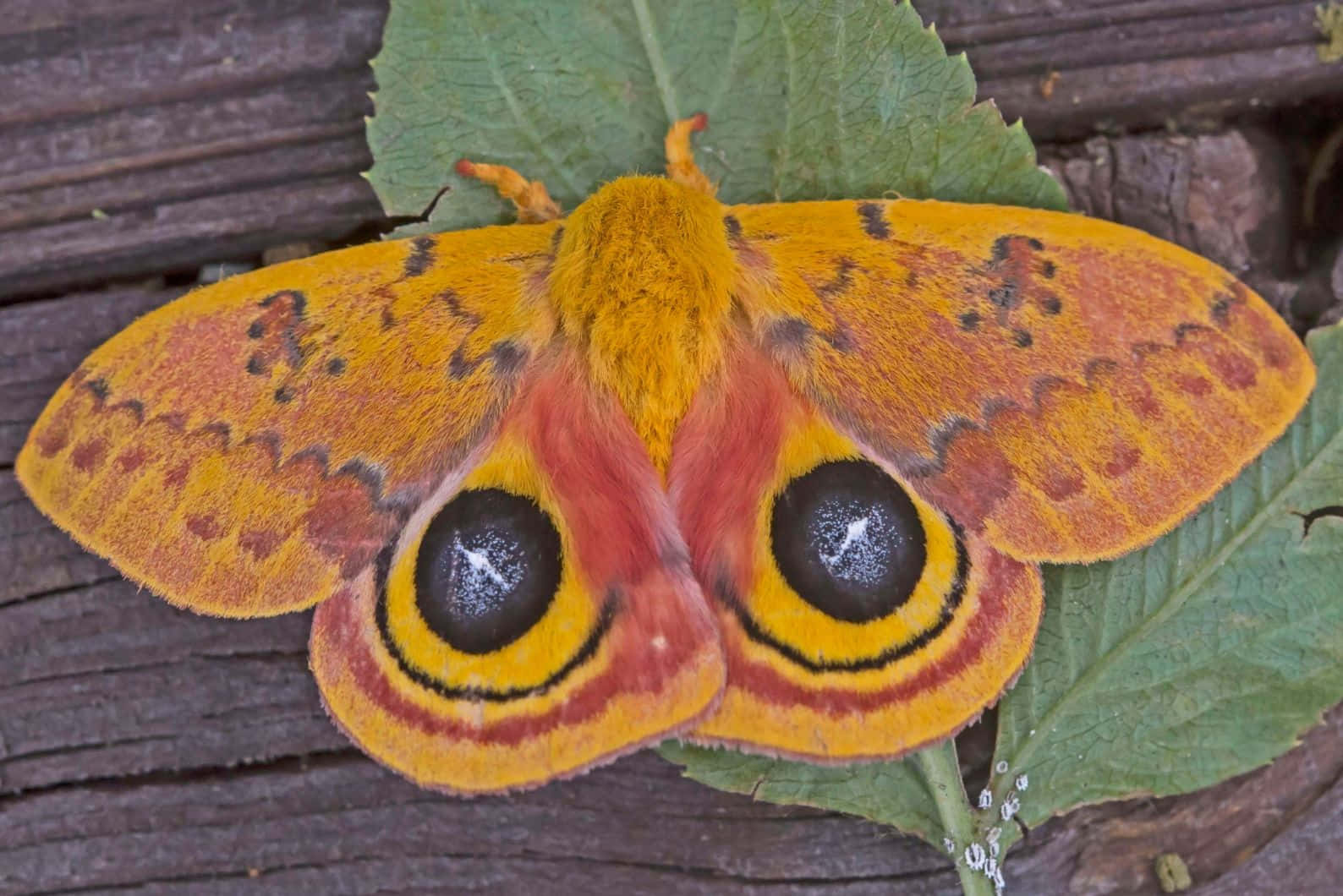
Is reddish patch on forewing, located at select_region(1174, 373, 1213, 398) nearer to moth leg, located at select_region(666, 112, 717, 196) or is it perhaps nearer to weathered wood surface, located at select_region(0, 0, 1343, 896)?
weathered wood surface, located at select_region(0, 0, 1343, 896)

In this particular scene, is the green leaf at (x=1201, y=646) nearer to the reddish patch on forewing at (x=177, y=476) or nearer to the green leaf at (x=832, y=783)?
the green leaf at (x=832, y=783)

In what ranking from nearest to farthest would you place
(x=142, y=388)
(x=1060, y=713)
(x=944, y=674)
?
(x=944, y=674) < (x=142, y=388) < (x=1060, y=713)

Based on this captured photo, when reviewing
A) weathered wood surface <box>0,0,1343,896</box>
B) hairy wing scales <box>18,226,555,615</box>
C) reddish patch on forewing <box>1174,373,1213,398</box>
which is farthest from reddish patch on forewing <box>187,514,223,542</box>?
reddish patch on forewing <box>1174,373,1213,398</box>

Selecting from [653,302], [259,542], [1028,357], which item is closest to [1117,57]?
[1028,357]

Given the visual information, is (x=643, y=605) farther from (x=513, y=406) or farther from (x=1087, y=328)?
(x=1087, y=328)

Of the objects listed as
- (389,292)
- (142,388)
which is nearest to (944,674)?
(389,292)
